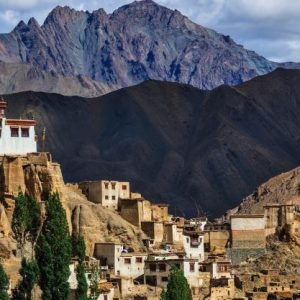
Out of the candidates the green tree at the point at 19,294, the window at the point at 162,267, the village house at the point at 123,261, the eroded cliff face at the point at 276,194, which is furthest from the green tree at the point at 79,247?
the eroded cliff face at the point at 276,194

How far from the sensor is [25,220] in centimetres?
7638

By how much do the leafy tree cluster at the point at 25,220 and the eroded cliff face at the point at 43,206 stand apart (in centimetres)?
115

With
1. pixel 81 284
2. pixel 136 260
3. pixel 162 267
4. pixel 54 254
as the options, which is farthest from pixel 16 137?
pixel 81 284

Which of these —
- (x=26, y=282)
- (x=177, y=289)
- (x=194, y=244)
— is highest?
(x=194, y=244)

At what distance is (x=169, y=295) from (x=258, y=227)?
30.6 m

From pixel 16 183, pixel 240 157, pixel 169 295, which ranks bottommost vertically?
pixel 169 295

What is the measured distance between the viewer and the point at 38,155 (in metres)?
83.8

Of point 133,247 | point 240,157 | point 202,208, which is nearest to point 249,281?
point 133,247

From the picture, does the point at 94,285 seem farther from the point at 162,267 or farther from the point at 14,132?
the point at 14,132

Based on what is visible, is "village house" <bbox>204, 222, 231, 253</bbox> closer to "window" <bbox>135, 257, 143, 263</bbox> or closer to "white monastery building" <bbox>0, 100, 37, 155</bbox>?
"window" <bbox>135, 257, 143, 263</bbox>

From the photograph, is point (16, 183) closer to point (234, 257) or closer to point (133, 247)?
point (133, 247)

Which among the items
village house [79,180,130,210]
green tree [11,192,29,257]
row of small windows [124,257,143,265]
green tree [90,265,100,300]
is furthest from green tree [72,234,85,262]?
village house [79,180,130,210]

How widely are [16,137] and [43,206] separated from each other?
674cm

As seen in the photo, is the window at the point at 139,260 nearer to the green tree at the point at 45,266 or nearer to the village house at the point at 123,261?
the village house at the point at 123,261
